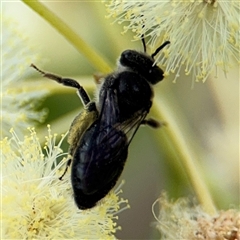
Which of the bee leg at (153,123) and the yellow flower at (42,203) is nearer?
the yellow flower at (42,203)

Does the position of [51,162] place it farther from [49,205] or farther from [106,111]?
[106,111]

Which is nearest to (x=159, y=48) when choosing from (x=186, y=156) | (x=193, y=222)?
(x=186, y=156)

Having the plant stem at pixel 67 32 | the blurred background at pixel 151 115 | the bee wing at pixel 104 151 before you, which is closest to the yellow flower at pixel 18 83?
the blurred background at pixel 151 115

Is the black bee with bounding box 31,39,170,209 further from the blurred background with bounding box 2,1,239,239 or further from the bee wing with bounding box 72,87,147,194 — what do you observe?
the blurred background with bounding box 2,1,239,239

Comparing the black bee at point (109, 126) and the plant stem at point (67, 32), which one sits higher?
the plant stem at point (67, 32)

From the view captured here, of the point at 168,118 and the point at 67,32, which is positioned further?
the point at 168,118

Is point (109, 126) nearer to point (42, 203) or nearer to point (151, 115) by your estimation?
point (42, 203)

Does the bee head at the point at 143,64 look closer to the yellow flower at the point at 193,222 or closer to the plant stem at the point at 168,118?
the plant stem at the point at 168,118

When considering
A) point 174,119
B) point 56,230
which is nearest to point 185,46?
point 174,119
